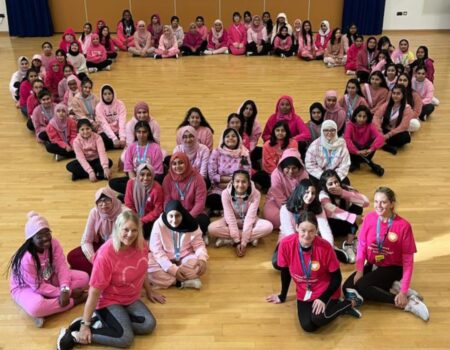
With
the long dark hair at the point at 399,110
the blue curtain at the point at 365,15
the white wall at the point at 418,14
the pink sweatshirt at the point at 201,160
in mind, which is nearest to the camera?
the pink sweatshirt at the point at 201,160

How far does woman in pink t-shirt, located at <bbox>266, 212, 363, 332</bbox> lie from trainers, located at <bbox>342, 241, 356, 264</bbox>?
58cm

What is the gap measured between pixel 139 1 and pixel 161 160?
8.26 m

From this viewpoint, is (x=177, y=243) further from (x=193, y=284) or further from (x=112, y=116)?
(x=112, y=116)

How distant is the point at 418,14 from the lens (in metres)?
11.8

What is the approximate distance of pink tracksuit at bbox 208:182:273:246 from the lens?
381cm

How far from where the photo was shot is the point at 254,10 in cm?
1175

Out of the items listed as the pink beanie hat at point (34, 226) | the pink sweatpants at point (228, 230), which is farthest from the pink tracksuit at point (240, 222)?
the pink beanie hat at point (34, 226)

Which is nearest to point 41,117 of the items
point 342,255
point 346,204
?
point 346,204

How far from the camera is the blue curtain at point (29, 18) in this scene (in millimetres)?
11359

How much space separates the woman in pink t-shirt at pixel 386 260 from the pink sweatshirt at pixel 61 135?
3.43 m

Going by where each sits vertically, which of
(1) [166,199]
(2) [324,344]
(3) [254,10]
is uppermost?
(3) [254,10]

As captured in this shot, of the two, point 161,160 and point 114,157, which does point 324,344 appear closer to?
point 161,160

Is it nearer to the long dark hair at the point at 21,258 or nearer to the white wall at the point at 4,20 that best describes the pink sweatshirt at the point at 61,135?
the long dark hair at the point at 21,258

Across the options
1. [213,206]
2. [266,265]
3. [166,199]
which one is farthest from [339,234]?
[166,199]
